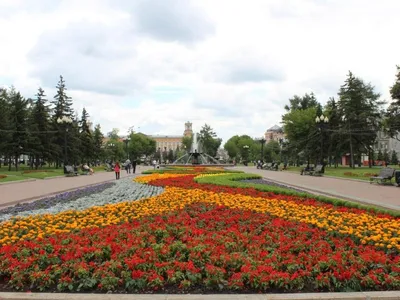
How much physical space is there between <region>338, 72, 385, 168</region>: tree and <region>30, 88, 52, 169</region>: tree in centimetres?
3611

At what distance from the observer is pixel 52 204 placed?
11.2 metres

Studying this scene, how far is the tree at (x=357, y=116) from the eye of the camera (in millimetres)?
50375

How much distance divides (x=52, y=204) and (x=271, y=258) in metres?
8.11

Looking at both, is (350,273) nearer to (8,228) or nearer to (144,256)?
(144,256)

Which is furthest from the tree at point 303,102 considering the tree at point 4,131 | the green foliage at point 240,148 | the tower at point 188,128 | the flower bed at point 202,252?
the tower at point 188,128

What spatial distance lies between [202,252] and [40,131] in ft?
146

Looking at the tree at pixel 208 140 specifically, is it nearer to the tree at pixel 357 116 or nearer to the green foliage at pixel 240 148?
the green foliage at pixel 240 148

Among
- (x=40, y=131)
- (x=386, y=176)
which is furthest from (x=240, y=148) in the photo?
(x=386, y=176)

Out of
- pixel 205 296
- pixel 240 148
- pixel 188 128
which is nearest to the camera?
pixel 205 296

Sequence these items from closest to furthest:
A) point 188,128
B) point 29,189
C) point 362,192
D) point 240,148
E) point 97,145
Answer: point 362,192, point 29,189, point 97,145, point 240,148, point 188,128

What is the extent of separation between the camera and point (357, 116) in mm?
50688

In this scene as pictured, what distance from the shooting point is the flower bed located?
4309mm

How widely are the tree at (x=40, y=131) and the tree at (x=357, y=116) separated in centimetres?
3611

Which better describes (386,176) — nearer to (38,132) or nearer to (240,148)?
(38,132)
